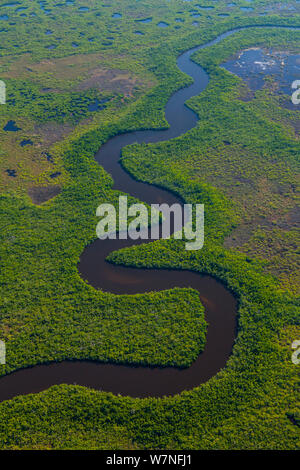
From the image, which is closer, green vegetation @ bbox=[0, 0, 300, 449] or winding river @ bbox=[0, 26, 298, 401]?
green vegetation @ bbox=[0, 0, 300, 449]

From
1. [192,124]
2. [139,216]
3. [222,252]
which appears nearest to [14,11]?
[192,124]

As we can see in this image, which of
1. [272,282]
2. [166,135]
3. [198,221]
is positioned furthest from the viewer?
[166,135]

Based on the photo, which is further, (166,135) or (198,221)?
(166,135)

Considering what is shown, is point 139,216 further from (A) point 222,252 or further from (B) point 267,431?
(B) point 267,431

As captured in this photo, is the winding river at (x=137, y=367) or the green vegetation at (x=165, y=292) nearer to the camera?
the green vegetation at (x=165, y=292)
